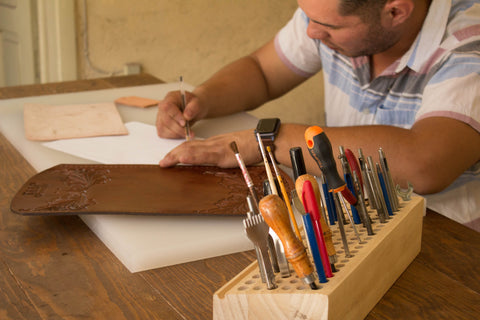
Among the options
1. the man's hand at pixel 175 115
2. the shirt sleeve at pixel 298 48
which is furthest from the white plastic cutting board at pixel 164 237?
the shirt sleeve at pixel 298 48

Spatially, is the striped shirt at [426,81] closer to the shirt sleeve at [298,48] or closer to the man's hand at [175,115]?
the shirt sleeve at [298,48]

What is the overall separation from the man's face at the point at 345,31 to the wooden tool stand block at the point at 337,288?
1.92 feet

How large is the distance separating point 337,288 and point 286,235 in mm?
81

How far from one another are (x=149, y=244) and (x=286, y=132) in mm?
463

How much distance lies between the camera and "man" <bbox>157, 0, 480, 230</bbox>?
113cm

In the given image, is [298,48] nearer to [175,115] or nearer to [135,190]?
[175,115]

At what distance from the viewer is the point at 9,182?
3.70ft

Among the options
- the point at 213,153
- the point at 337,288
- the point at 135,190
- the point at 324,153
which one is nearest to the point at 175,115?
the point at 213,153

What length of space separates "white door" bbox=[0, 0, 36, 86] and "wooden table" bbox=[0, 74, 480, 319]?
8.01 ft

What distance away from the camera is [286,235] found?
2.12 ft

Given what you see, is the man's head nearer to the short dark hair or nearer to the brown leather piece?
the short dark hair

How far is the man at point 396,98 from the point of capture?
3.72 ft

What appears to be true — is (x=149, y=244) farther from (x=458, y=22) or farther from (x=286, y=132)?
(x=458, y=22)

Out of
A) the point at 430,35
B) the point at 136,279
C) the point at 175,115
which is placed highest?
the point at 430,35
